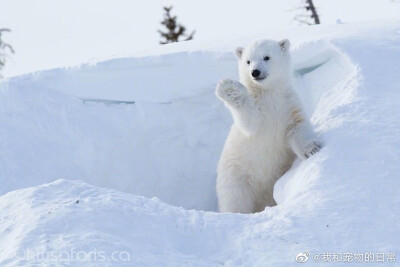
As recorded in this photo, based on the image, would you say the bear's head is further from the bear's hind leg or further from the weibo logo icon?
the weibo logo icon

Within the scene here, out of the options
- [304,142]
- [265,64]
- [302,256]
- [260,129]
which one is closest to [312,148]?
[304,142]

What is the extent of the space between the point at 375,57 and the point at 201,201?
256 cm

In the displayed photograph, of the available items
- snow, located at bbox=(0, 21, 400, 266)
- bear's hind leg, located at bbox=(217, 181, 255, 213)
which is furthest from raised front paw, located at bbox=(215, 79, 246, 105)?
bear's hind leg, located at bbox=(217, 181, 255, 213)

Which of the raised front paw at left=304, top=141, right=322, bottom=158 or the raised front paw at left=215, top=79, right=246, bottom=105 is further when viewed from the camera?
the raised front paw at left=215, top=79, right=246, bottom=105

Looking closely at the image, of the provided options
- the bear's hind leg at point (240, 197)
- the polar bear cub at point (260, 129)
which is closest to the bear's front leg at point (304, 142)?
the polar bear cub at point (260, 129)

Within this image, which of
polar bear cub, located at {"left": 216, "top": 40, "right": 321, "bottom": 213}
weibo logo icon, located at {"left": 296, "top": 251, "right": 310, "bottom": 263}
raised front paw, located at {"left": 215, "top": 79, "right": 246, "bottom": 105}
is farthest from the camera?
polar bear cub, located at {"left": 216, "top": 40, "right": 321, "bottom": 213}

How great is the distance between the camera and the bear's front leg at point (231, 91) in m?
4.88

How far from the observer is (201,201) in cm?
690

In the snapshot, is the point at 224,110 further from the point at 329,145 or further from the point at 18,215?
the point at 18,215

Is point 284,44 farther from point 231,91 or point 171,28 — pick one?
point 171,28

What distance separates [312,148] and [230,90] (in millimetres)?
793

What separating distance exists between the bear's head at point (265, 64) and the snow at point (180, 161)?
490 millimetres

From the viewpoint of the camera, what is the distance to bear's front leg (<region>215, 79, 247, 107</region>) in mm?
4879

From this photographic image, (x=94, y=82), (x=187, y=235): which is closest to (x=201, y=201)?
(x=94, y=82)
